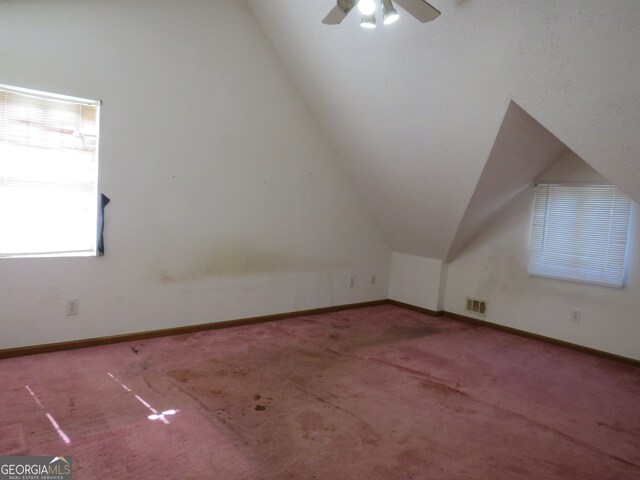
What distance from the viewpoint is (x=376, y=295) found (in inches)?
209

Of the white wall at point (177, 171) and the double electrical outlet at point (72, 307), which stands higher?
the white wall at point (177, 171)

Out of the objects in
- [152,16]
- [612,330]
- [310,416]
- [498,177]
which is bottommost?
[310,416]

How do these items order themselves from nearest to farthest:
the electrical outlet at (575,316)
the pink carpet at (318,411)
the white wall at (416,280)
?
the pink carpet at (318,411), the electrical outlet at (575,316), the white wall at (416,280)

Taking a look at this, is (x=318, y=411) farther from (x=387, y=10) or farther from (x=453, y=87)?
(x=453, y=87)

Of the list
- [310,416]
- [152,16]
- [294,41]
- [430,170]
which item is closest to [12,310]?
[310,416]

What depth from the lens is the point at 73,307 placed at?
3.07 meters

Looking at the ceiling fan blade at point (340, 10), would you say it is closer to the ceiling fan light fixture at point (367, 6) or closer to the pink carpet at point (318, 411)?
the ceiling fan light fixture at point (367, 6)

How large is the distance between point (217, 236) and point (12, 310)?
5.30 ft

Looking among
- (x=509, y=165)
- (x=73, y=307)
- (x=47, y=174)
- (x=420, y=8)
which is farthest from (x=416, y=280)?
(x=47, y=174)

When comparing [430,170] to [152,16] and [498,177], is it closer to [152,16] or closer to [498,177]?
[498,177]

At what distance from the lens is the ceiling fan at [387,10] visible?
7.21ft

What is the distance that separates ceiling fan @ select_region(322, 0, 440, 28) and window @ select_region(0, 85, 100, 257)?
1960mm

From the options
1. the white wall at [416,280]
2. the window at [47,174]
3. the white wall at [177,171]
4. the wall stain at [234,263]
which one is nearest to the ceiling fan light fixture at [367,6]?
the white wall at [177,171]

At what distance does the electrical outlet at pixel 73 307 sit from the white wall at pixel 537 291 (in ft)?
12.8
